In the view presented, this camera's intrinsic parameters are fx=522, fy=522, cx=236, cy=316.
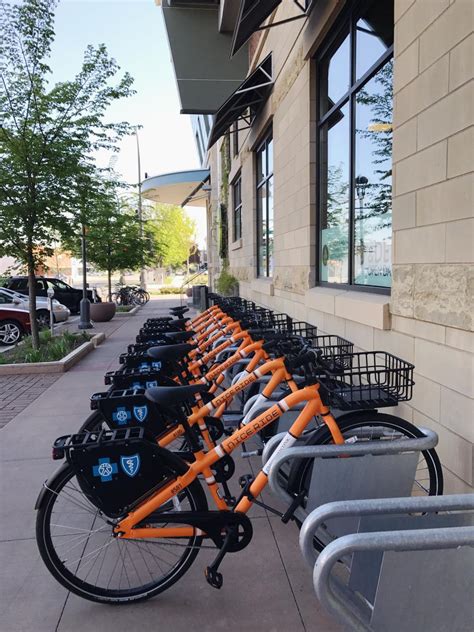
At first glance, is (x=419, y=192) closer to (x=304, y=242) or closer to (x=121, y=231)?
(x=304, y=242)

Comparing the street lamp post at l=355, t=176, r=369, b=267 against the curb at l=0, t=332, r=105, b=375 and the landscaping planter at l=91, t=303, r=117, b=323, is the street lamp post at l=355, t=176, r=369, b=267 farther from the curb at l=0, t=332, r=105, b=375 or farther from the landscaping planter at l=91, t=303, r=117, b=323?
the landscaping planter at l=91, t=303, r=117, b=323

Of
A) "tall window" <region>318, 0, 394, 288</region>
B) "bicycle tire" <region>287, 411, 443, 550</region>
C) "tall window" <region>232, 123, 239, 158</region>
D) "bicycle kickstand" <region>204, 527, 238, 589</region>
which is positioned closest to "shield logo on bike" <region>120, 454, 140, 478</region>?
"bicycle kickstand" <region>204, 527, 238, 589</region>

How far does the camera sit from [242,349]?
4191 mm

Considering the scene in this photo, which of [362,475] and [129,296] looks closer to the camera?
[362,475]

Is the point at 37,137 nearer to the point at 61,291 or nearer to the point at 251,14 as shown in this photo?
the point at 251,14

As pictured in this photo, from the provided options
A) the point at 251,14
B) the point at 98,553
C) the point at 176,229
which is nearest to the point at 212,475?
the point at 98,553

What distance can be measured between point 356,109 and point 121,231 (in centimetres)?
1426

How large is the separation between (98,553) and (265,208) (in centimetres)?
742

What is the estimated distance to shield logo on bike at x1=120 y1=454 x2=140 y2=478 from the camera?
96.5 inches

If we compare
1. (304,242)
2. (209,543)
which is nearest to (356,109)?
(304,242)

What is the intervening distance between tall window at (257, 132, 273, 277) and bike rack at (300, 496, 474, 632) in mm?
7528

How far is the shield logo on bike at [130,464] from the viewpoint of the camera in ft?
8.04

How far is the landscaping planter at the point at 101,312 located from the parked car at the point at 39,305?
33.1 inches

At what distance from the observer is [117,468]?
8.04 ft
